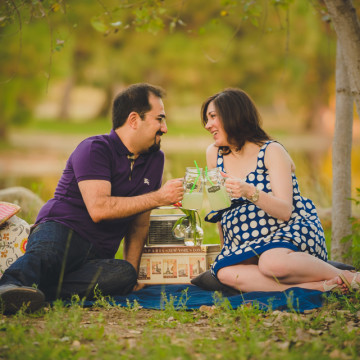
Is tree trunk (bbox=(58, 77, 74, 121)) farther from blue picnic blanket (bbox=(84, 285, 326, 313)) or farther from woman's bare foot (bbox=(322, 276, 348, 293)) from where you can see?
woman's bare foot (bbox=(322, 276, 348, 293))

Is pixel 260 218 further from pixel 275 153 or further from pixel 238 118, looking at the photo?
pixel 238 118

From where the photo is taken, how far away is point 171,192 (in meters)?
3.65

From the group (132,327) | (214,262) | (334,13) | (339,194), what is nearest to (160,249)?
(214,262)

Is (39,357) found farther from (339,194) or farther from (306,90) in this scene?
(306,90)

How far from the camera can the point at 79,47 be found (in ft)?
89.6

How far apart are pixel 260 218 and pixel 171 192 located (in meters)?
0.63

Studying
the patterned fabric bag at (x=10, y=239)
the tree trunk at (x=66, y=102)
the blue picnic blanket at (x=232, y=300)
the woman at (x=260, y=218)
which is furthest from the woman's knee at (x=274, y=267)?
the tree trunk at (x=66, y=102)

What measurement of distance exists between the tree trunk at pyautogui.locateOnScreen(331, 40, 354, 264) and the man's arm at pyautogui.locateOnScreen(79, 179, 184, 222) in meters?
1.63

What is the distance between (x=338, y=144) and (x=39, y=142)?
21391mm

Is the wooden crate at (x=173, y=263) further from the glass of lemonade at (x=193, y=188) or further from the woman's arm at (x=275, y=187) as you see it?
the woman's arm at (x=275, y=187)

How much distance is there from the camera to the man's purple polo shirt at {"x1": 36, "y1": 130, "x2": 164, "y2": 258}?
3.78m

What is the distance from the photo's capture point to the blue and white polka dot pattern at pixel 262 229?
12.1ft

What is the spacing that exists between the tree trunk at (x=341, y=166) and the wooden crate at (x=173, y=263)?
113cm

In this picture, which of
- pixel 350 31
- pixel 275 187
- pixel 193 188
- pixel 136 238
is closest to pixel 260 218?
pixel 275 187
